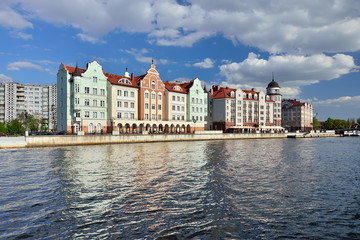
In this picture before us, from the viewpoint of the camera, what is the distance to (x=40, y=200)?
13.4 m

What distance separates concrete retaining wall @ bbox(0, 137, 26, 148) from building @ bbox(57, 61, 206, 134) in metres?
13.5

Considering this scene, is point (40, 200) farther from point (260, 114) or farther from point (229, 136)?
point (260, 114)

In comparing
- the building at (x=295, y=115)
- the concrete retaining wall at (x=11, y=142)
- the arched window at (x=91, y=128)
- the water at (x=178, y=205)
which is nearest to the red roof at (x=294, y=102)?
the building at (x=295, y=115)

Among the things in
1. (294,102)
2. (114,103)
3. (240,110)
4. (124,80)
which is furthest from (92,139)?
(294,102)

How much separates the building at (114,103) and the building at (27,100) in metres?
63.8

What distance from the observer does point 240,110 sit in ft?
349

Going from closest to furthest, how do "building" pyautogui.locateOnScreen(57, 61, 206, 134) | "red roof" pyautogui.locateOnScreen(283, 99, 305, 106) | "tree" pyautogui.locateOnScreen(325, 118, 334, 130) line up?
1. "building" pyautogui.locateOnScreen(57, 61, 206, 134)
2. "red roof" pyautogui.locateOnScreen(283, 99, 305, 106)
3. "tree" pyautogui.locateOnScreen(325, 118, 334, 130)

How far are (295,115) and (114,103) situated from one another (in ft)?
401

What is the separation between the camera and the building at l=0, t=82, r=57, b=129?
124 metres

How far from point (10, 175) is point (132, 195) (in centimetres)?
1231

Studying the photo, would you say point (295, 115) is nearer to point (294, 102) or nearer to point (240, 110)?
point (294, 102)

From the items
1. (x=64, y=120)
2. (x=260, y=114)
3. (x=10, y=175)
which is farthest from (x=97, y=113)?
(x=260, y=114)

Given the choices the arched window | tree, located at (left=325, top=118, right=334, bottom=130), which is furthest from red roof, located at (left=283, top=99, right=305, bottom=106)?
the arched window

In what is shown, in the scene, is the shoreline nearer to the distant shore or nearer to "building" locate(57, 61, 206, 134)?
the distant shore
